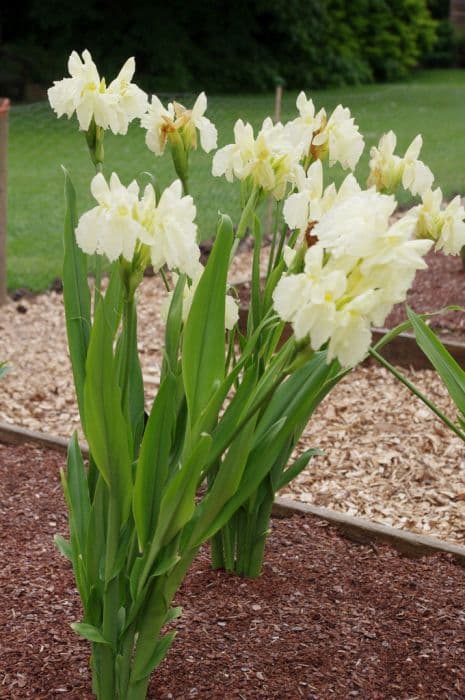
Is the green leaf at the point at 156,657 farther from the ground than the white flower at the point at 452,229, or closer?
closer

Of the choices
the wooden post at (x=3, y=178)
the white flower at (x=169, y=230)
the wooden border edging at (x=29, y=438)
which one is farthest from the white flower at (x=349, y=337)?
the wooden post at (x=3, y=178)

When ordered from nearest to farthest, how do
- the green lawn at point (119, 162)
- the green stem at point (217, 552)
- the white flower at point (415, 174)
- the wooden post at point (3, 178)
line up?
the white flower at point (415, 174)
the green stem at point (217, 552)
the wooden post at point (3, 178)
the green lawn at point (119, 162)

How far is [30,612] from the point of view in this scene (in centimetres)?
238

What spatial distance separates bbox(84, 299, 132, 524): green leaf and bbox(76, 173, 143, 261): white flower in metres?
0.13

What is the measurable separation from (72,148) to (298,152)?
10.1m

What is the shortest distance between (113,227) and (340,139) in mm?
763

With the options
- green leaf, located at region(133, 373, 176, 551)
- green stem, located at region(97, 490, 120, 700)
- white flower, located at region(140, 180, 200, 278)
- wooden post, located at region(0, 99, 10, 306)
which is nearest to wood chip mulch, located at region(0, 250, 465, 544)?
wooden post, located at region(0, 99, 10, 306)

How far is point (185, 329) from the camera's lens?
177 centimetres

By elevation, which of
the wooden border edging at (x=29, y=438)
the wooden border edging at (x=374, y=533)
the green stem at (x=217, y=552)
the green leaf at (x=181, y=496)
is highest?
the green leaf at (x=181, y=496)

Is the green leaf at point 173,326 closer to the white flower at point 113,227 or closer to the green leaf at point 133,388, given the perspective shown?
the green leaf at point 133,388

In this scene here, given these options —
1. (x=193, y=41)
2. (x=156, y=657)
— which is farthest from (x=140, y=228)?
(x=193, y=41)

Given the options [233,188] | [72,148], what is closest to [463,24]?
[72,148]

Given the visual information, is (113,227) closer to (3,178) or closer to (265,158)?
(265,158)

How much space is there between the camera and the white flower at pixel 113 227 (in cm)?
150
